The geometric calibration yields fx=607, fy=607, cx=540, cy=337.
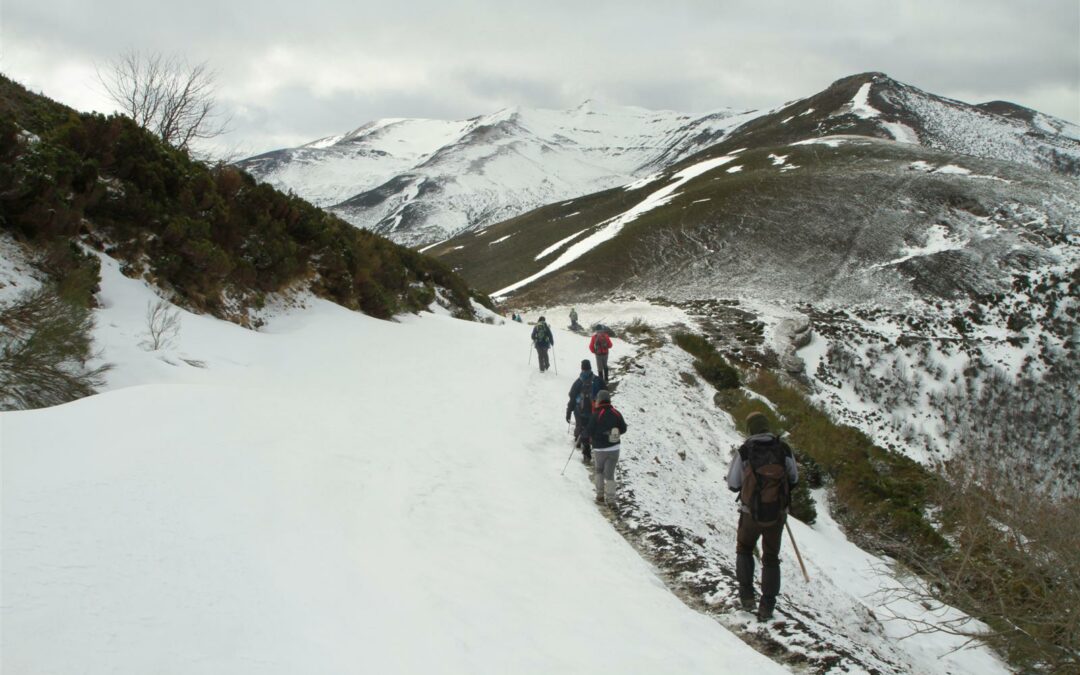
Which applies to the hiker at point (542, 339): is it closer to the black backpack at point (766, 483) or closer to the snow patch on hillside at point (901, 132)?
the black backpack at point (766, 483)

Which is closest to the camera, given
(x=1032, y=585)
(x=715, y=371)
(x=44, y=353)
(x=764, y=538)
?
(x=764, y=538)

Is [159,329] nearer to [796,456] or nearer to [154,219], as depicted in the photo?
[154,219]

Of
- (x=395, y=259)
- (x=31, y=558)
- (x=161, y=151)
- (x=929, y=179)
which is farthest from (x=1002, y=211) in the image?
(x=31, y=558)

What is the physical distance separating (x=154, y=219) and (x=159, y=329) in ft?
15.2

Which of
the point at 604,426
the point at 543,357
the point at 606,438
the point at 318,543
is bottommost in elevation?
the point at 318,543

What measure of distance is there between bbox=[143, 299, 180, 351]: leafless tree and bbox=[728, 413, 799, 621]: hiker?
8964 millimetres

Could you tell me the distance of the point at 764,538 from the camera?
631cm

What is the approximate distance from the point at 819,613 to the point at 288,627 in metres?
6.20

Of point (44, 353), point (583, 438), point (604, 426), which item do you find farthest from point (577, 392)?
point (44, 353)

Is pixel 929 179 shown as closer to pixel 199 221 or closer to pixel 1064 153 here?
pixel 1064 153

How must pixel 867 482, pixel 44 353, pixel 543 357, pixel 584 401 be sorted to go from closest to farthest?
1. pixel 44 353
2. pixel 584 401
3. pixel 867 482
4. pixel 543 357

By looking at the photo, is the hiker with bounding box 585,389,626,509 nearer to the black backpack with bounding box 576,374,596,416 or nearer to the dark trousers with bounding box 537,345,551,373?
the black backpack with bounding box 576,374,596,416

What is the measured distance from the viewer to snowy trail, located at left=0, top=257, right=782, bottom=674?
3.51 metres

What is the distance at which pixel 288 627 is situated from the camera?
3932 mm
